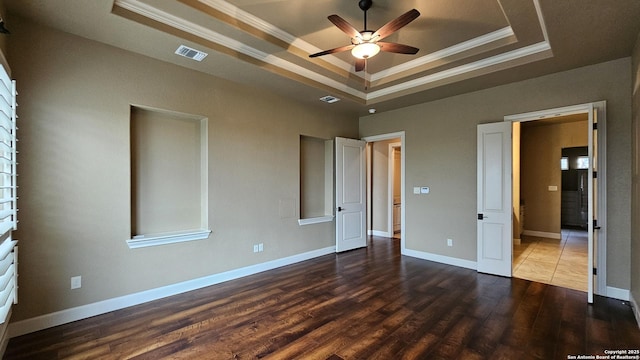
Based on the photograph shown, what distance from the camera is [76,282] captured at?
2879 mm

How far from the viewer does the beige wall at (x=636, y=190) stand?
9.32 ft

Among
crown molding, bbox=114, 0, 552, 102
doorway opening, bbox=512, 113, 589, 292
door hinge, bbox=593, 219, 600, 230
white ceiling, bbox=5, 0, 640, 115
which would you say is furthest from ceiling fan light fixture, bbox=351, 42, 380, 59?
doorway opening, bbox=512, 113, 589, 292

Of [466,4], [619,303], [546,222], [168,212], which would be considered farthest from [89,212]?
[546,222]

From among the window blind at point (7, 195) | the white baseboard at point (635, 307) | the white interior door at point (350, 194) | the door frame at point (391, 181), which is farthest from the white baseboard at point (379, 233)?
the window blind at point (7, 195)

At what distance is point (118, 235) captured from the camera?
3.12 meters

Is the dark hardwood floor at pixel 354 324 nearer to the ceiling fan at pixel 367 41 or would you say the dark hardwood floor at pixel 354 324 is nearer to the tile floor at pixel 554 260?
the tile floor at pixel 554 260

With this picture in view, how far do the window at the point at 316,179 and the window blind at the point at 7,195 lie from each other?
3734 mm

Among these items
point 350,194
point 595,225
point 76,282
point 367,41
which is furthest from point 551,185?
point 76,282

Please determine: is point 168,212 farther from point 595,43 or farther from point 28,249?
point 595,43

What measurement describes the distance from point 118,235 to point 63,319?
2.97ft

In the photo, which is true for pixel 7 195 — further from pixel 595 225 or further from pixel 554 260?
pixel 554 260

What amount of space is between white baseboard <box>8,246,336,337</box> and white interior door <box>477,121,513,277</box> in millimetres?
3266

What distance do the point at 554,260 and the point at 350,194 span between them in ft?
12.5

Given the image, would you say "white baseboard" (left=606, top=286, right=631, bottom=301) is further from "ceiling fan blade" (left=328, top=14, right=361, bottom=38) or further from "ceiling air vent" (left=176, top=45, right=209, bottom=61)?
"ceiling air vent" (left=176, top=45, right=209, bottom=61)
